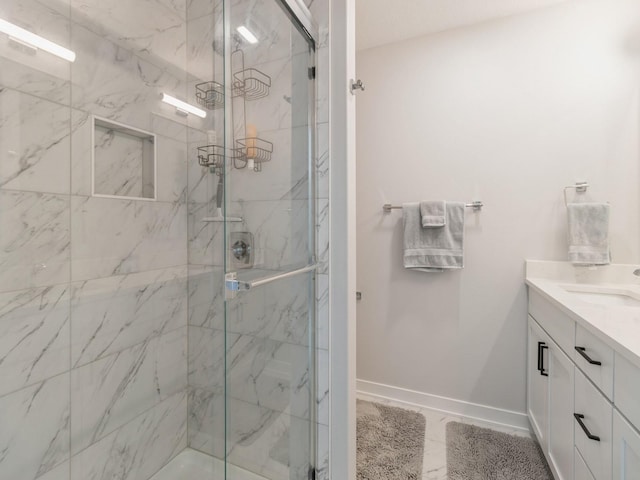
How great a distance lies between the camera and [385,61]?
6.95 ft

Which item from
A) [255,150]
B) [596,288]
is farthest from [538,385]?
[255,150]

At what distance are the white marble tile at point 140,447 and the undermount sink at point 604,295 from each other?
6.47 feet

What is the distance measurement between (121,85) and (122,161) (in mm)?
310

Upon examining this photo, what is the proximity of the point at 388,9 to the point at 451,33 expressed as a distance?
0.45 m

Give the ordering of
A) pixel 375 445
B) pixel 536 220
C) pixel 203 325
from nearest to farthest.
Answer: pixel 203 325 → pixel 375 445 → pixel 536 220

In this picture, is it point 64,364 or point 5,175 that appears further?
point 64,364

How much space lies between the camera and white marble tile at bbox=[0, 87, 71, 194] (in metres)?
0.98

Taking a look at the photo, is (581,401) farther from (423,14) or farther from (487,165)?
(423,14)

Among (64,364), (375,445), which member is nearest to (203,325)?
(64,364)

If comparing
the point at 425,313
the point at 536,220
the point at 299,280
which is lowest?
the point at 425,313

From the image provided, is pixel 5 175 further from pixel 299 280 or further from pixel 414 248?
pixel 414 248

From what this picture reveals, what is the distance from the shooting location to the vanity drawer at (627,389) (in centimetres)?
73

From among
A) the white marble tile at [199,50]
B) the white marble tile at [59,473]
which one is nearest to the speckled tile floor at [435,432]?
the white marble tile at [59,473]

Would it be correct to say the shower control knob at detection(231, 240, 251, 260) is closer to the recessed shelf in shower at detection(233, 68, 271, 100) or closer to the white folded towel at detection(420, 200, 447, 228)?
the recessed shelf in shower at detection(233, 68, 271, 100)
